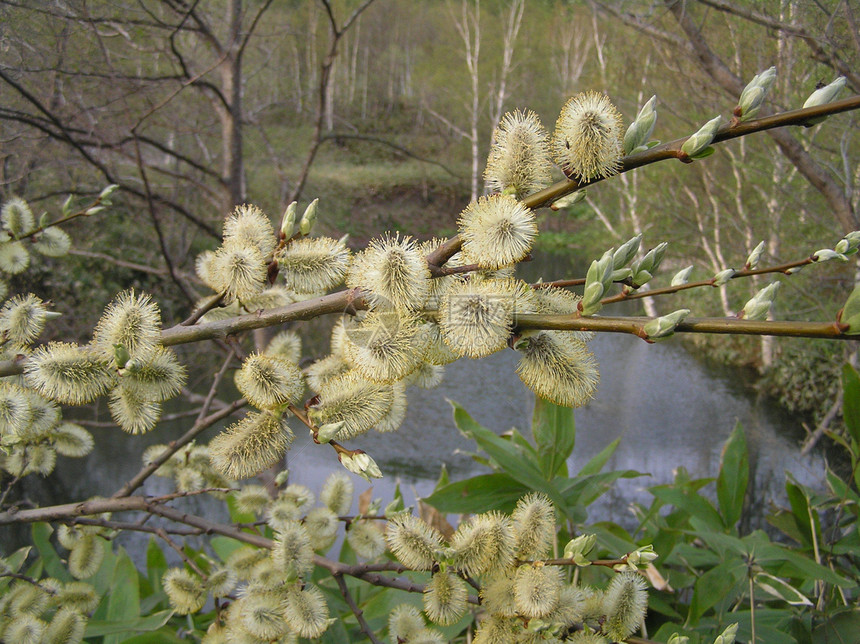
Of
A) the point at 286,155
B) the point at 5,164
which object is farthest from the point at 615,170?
the point at 286,155

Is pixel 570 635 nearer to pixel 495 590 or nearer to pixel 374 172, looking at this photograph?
pixel 495 590

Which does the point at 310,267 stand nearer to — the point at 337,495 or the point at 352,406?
the point at 352,406

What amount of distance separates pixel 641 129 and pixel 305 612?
0.59 m

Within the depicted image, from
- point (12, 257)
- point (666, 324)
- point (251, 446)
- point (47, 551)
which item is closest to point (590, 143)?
point (666, 324)

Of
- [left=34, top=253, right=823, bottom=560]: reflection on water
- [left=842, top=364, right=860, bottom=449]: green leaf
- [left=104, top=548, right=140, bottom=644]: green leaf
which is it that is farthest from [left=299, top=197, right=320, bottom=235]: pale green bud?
[left=34, top=253, right=823, bottom=560]: reflection on water

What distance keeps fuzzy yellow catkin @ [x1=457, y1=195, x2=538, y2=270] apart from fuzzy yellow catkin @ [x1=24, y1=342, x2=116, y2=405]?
318 millimetres

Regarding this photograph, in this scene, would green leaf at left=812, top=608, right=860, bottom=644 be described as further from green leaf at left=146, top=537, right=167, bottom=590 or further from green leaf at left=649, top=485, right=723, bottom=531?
green leaf at left=146, top=537, right=167, bottom=590

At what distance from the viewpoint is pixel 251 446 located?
1.54 ft

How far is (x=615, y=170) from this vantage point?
0.40m

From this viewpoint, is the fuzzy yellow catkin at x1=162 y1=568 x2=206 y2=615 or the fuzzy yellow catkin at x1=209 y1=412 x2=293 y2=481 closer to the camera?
the fuzzy yellow catkin at x1=209 y1=412 x2=293 y2=481

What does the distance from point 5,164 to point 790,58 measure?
7.74 feet

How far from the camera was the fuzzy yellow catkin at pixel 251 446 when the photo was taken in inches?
18.3

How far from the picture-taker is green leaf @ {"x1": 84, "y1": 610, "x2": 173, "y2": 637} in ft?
2.68

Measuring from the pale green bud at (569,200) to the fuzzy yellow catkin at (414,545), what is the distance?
14.2 inches
